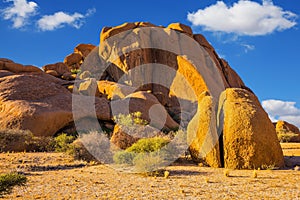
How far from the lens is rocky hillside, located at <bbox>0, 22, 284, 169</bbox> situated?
12164mm

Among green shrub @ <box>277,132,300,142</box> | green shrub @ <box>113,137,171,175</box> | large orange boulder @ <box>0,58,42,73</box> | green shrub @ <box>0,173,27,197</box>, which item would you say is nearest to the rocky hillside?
large orange boulder @ <box>0,58,42,73</box>

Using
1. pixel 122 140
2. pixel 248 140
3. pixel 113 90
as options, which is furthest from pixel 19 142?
pixel 113 90

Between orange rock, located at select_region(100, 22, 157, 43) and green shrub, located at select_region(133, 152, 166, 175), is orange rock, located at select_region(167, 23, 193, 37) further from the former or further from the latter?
green shrub, located at select_region(133, 152, 166, 175)

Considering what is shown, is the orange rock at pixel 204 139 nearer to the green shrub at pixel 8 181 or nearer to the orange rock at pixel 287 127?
the green shrub at pixel 8 181

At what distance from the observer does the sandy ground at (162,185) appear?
7637 mm

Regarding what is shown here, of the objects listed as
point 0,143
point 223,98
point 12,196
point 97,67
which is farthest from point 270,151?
point 97,67

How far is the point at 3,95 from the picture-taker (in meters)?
24.0

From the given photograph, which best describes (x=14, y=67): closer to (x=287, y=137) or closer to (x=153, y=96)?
(x=153, y=96)

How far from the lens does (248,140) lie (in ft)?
38.7

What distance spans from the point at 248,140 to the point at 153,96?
745 inches

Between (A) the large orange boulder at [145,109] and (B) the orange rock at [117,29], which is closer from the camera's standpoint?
(A) the large orange boulder at [145,109]

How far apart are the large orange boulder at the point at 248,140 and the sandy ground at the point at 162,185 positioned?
707mm

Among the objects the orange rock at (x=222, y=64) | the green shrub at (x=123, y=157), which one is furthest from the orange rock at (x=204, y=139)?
the orange rock at (x=222, y=64)

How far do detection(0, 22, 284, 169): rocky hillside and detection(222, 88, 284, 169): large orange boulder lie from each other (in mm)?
35
